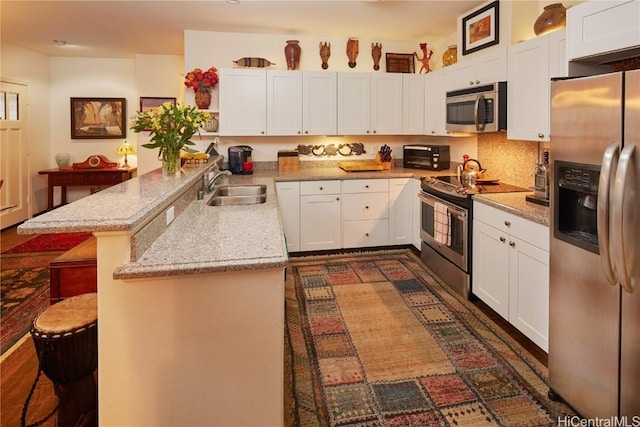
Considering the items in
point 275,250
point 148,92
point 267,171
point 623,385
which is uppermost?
point 148,92

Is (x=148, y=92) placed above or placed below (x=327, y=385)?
above

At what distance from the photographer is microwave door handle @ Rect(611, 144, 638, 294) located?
1.55 meters

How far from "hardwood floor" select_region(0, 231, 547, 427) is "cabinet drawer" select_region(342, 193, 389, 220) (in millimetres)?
1962

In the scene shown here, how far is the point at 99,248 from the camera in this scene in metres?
1.55

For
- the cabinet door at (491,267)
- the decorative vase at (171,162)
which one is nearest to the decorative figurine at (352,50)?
the cabinet door at (491,267)

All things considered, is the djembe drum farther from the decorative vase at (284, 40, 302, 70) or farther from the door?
the door

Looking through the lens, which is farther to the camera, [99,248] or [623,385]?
[623,385]

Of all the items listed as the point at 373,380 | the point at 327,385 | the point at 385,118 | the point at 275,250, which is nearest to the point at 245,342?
the point at 275,250

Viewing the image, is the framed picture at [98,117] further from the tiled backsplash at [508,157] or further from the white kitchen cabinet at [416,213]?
the tiled backsplash at [508,157]

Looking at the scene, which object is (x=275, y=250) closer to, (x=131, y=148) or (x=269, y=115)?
(x=269, y=115)

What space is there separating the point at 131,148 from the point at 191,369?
233 inches

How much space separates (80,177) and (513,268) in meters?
6.26

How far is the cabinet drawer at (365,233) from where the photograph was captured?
472 centimetres

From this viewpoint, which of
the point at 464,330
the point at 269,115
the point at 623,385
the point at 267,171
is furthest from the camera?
the point at 267,171
